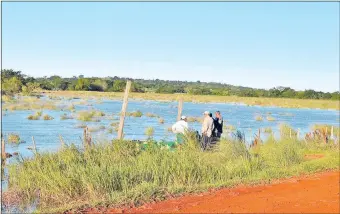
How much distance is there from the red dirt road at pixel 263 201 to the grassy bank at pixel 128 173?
0.41 m

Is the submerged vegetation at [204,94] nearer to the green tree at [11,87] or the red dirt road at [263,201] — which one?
the green tree at [11,87]

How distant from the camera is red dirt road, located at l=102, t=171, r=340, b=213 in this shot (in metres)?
8.79

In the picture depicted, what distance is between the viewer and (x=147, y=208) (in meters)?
8.73

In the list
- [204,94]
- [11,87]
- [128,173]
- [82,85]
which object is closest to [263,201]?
[128,173]

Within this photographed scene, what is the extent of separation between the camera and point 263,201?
9594mm

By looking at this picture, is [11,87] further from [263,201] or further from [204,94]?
[263,201]

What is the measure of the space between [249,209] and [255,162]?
4.52 meters

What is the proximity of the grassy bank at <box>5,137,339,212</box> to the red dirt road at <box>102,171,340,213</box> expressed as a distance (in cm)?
41

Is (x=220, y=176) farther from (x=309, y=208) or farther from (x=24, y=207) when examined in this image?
(x=24, y=207)

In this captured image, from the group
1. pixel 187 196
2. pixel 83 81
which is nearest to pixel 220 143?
pixel 187 196

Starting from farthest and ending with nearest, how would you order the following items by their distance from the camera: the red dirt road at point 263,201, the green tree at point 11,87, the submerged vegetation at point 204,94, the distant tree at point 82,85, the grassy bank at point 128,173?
the distant tree at point 82,85
the submerged vegetation at point 204,94
the green tree at point 11,87
the grassy bank at point 128,173
the red dirt road at point 263,201

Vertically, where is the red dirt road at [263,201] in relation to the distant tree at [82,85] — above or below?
below

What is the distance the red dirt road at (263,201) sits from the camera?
346 inches

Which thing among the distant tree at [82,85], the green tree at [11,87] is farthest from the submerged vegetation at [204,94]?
the green tree at [11,87]
